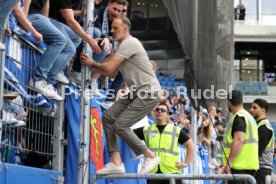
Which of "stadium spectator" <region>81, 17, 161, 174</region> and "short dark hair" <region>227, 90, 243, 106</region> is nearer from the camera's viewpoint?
"stadium spectator" <region>81, 17, 161, 174</region>

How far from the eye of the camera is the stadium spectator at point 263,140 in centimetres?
787

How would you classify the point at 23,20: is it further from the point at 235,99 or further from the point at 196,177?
the point at 235,99

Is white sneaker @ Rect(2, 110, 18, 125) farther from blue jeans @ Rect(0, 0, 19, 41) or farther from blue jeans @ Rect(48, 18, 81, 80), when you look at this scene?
blue jeans @ Rect(48, 18, 81, 80)

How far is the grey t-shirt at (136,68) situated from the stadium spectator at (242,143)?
1.48 m

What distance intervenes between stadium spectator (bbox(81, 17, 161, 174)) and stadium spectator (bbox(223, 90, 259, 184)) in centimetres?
138

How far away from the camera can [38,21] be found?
6.33 m

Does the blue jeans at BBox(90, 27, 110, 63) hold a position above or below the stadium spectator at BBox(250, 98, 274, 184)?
above

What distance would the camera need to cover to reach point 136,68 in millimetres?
6102

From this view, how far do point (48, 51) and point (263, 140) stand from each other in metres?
3.16

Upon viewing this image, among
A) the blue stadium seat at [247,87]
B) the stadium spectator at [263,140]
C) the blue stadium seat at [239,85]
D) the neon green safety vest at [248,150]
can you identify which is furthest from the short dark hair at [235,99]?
the blue stadium seat at [247,87]

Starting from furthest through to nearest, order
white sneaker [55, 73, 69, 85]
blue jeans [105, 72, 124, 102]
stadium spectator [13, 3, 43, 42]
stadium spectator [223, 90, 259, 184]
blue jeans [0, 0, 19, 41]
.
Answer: blue jeans [105, 72, 124, 102] → stadium spectator [223, 90, 259, 184] → white sneaker [55, 73, 69, 85] → stadium spectator [13, 3, 43, 42] → blue jeans [0, 0, 19, 41]

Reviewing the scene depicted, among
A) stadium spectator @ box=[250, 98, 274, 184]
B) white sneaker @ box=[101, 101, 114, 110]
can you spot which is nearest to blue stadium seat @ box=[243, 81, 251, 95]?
stadium spectator @ box=[250, 98, 274, 184]

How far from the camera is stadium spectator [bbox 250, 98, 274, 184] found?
25.8 ft

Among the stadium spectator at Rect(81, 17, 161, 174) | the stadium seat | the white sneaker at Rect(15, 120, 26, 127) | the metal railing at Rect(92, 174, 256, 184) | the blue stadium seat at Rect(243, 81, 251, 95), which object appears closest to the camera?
the white sneaker at Rect(15, 120, 26, 127)
